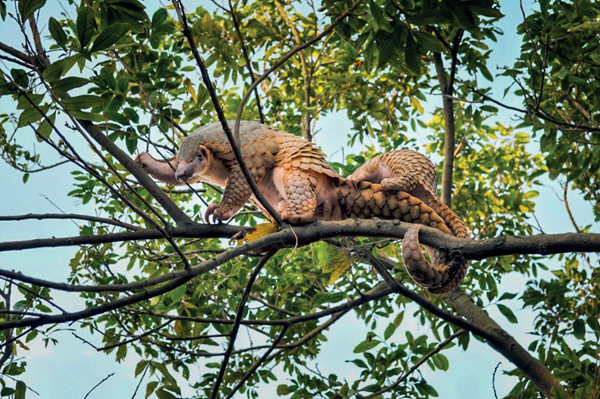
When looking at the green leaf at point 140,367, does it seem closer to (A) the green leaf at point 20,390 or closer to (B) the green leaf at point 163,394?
(B) the green leaf at point 163,394

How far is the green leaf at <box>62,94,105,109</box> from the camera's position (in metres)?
2.08

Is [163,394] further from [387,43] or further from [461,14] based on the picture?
[461,14]

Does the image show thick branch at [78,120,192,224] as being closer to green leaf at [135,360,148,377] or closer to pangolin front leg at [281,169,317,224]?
pangolin front leg at [281,169,317,224]

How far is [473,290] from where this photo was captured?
4656mm

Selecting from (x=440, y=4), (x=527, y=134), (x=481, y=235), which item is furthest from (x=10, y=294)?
(x=527, y=134)

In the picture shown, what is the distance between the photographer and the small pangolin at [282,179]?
7.32ft

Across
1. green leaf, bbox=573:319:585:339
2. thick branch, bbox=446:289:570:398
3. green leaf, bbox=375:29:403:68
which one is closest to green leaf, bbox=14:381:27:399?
green leaf, bbox=375:29:403:68

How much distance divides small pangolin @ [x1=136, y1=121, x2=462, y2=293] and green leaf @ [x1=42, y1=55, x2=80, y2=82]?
46 centimetres

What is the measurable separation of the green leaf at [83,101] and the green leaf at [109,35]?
0.16m

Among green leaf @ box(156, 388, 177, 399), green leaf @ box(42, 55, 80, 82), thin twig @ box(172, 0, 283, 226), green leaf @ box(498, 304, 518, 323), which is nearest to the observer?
thin twig @ box(172, 0, 283, 226)

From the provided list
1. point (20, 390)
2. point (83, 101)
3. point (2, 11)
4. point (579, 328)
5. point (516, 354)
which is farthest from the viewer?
point (579, 328)

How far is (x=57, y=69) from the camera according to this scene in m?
1.98

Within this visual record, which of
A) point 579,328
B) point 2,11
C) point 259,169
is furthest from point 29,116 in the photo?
point 579,328

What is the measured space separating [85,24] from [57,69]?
8.6 inches
